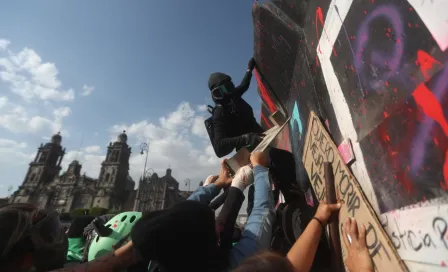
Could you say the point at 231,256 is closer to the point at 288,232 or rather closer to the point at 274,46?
the point at 288,232

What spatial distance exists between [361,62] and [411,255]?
1109 mm

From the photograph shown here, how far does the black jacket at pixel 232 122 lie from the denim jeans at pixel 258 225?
0.77 meters

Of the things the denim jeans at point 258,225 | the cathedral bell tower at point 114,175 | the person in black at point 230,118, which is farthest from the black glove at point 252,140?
the cathedral bell tower at point 114,175

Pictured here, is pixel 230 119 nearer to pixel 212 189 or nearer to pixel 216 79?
pixel 216 79

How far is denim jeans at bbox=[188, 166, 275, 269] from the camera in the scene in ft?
5.50

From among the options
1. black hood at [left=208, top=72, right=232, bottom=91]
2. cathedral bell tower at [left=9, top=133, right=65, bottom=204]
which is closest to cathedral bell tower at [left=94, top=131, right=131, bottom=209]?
cathedral bell tower at [left=9, top=133, right=65, bottom=204]

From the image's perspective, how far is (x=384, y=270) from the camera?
4.33ft

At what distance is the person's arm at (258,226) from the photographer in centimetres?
168

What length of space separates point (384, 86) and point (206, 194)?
1.94 meters

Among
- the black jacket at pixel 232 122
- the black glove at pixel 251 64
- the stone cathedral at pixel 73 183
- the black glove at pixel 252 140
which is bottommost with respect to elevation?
the black glove at pixel 252 140

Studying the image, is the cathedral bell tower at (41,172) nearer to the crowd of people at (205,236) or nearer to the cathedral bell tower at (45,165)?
the cathedral bell tower at (45,165)

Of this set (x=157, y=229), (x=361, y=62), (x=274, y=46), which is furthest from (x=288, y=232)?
(x=274, y=46)

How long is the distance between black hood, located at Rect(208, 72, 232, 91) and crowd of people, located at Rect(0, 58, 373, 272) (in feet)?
0.43

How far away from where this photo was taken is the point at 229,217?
2.12 metres
